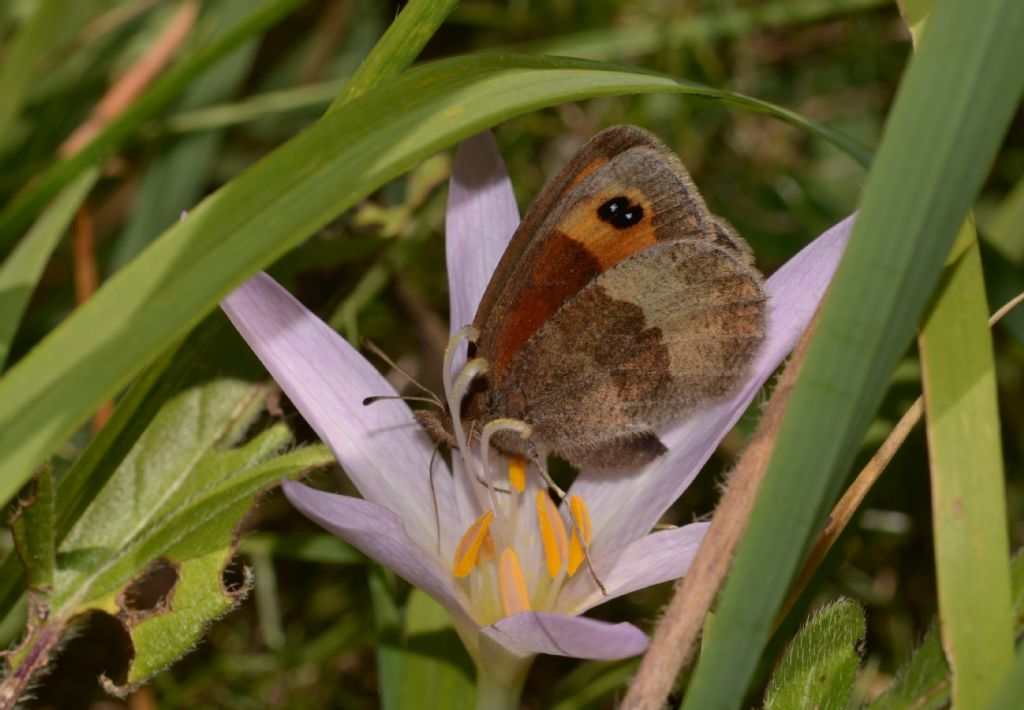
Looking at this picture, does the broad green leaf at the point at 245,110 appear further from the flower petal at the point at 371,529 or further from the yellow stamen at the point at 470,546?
the flower petal at the point at 371,529

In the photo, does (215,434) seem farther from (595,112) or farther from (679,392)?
(595,112)

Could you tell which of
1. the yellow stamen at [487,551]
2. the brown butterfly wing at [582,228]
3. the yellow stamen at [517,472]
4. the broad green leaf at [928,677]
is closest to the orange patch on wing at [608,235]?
the brown butterfly wing at [582,228]

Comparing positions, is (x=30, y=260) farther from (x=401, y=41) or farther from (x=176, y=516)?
Answer: (x=401, y=41)

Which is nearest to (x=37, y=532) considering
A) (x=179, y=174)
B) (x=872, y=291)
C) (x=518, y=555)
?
(x=518, y=555)

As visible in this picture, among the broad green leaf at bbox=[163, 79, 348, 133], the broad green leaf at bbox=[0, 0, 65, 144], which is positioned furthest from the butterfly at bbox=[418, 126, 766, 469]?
the broad green leaf at bbox=[0, 0, 65, 144]

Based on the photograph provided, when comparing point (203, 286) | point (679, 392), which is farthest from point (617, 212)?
point (203, 286)

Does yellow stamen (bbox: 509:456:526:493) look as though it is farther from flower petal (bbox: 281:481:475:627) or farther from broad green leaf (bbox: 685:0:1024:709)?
broad green leaf (bbox: 685:0:1024:709)
